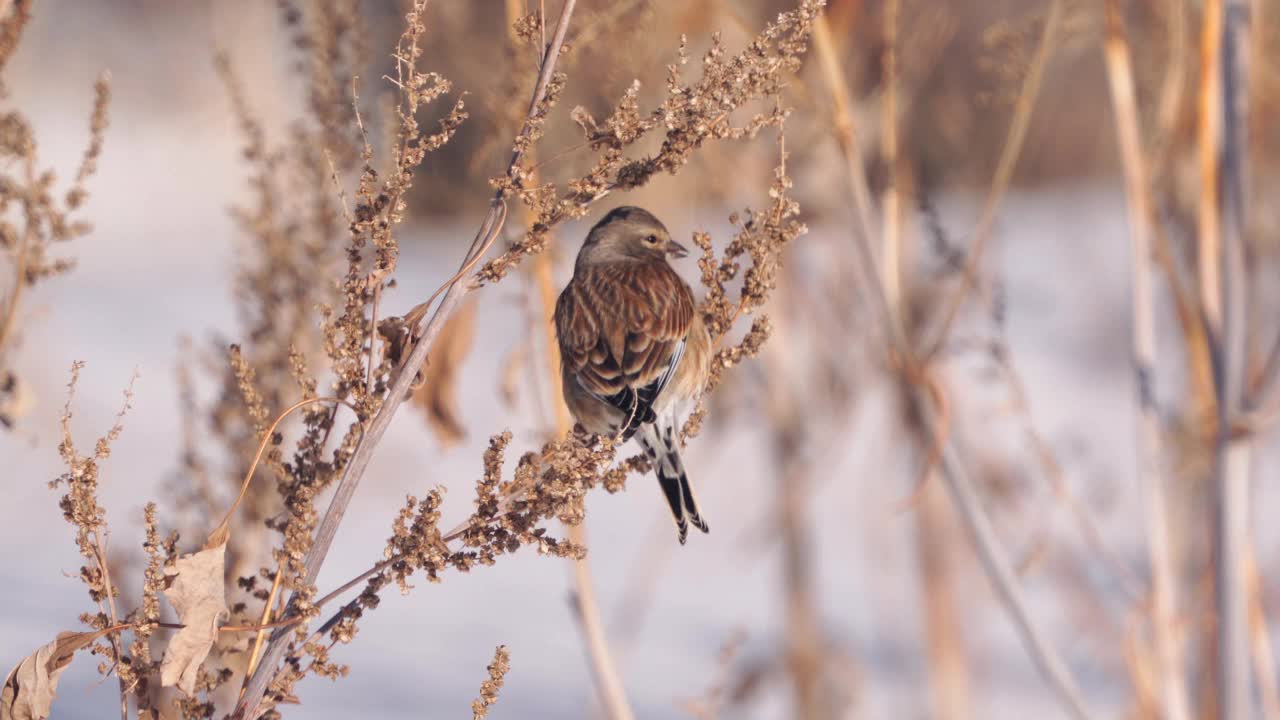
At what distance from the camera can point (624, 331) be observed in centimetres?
219

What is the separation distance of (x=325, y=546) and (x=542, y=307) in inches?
41.4

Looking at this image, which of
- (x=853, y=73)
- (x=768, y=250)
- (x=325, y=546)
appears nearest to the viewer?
(x=325, y=546)

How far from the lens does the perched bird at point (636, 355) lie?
2031 mm

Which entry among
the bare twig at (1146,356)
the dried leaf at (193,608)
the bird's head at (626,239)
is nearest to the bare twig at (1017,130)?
the bare twig at (1146,356)

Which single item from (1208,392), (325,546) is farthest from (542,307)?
(1208,392)

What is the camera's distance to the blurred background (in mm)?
2346

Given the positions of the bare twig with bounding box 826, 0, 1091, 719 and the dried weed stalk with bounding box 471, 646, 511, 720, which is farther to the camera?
the bare twig with bounding box 826, 0, 1091, 719

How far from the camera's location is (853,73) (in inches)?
140

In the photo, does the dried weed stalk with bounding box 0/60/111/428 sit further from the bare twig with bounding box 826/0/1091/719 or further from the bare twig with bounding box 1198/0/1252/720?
the bare twig with bounding box 1198/0/1252/720

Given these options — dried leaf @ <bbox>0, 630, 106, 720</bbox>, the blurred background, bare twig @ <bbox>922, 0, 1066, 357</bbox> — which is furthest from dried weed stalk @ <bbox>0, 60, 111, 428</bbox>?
bare twig @ <bbox>922, 0, 1066, 357</bbox>

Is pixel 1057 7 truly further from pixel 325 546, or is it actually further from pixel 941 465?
pixel 325 546

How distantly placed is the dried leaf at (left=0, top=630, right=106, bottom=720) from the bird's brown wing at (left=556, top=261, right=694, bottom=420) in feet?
3.18

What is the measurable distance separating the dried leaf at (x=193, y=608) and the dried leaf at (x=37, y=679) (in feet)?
0.29

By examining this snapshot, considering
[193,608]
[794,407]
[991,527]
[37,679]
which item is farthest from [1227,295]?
[794,407]
